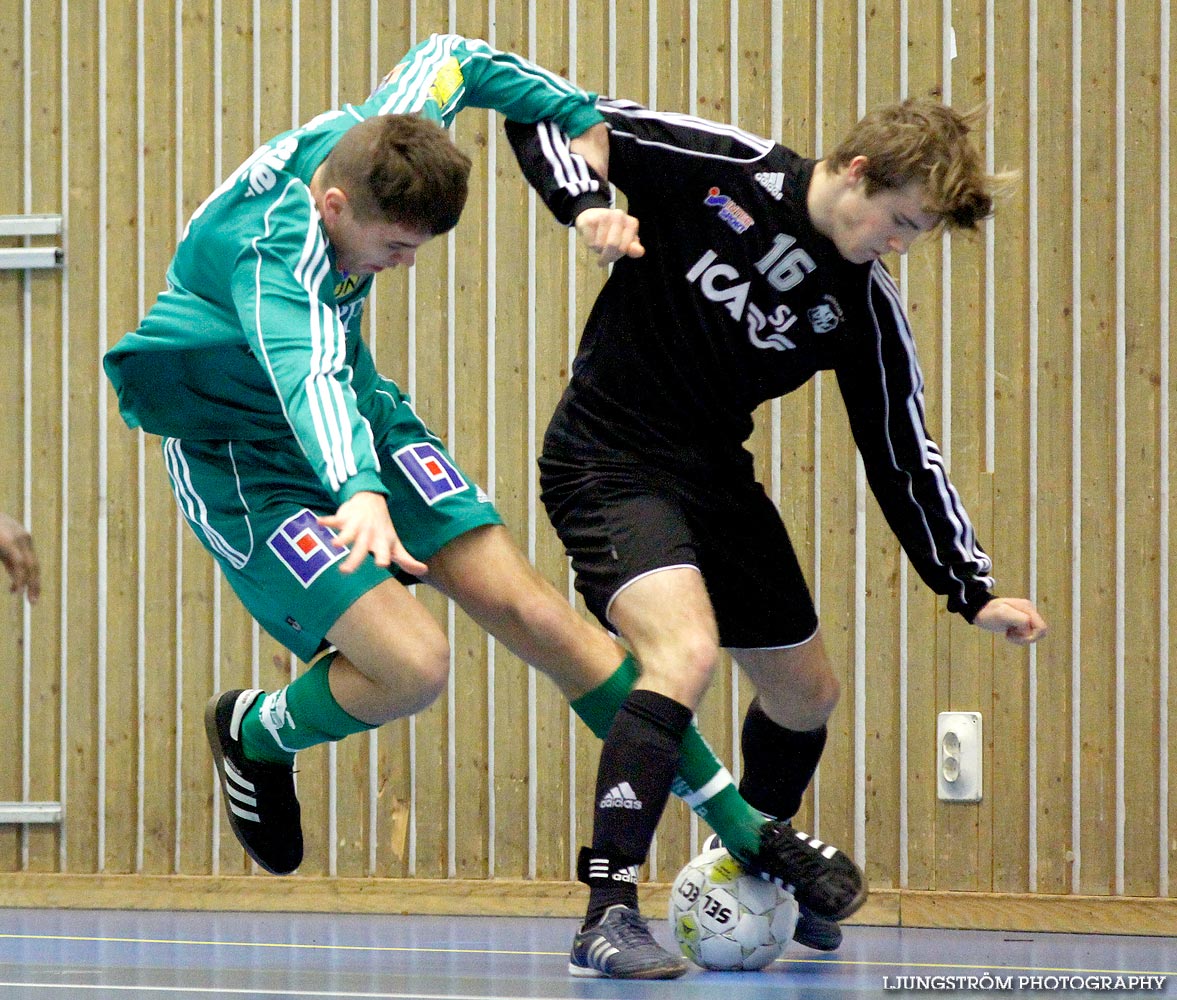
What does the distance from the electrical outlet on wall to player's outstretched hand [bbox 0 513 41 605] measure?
356 cm

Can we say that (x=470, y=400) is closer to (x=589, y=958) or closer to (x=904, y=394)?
(x=904, y=394)

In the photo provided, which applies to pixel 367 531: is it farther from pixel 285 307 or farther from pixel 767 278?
pixel 767 278

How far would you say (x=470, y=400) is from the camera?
570cm

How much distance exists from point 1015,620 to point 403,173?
5.64 feet

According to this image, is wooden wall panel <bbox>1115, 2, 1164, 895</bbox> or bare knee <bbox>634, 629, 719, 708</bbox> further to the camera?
wooden wall panel <bbox>1115, 2, 1164, 895</bbox>

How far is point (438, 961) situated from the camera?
3.93 meters

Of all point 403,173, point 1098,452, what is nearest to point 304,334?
point 403,173

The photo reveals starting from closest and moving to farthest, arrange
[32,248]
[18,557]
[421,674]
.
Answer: [18,557]
[421,674]
[32,248]

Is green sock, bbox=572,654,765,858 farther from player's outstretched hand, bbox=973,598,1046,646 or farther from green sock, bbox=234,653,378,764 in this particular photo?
player's outstretched hand, bbox=973,598,1046,646

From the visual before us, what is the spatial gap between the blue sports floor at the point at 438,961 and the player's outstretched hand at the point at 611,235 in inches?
57.4

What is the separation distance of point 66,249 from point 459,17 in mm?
1713

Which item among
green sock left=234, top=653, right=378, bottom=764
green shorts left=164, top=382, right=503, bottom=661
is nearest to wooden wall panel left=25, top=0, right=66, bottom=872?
green sock left=234, top=653, right=378, bottom=764

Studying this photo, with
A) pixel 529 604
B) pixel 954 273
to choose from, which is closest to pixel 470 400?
pixel 954 273

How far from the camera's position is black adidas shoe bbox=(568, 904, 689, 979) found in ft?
10.6
